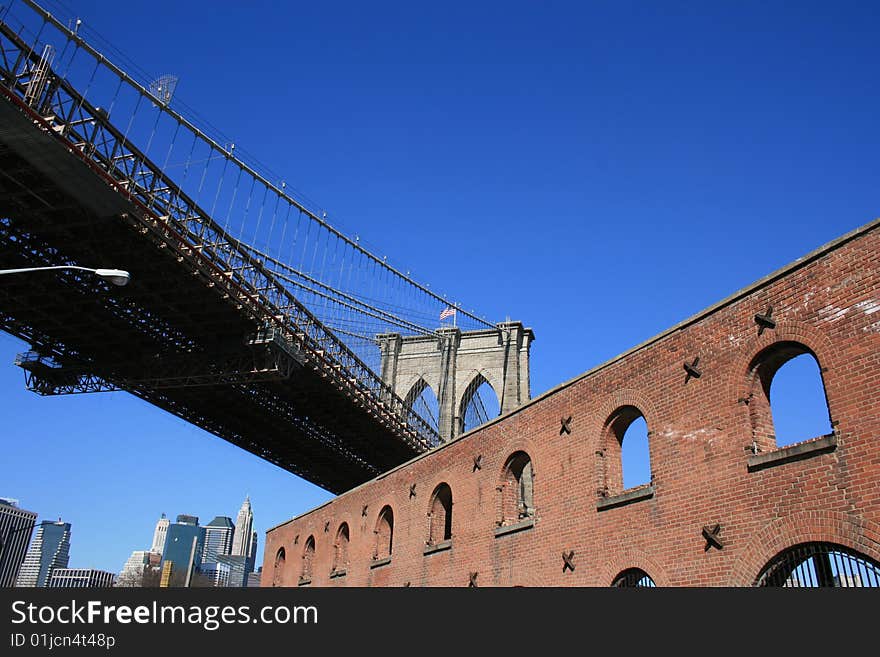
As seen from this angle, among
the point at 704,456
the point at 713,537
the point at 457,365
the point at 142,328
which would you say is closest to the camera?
the point at 713,537

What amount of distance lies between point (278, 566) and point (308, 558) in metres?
3.42

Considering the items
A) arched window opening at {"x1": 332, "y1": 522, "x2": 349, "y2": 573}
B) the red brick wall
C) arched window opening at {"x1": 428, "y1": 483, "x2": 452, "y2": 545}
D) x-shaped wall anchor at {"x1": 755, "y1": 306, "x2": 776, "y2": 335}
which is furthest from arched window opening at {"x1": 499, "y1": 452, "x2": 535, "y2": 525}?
arched window opening at {"x1": 332, "y1": 522, "x2": 349, "y2": 573}

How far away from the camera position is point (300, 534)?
28.6 m

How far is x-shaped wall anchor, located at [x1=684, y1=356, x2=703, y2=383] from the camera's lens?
11633mm

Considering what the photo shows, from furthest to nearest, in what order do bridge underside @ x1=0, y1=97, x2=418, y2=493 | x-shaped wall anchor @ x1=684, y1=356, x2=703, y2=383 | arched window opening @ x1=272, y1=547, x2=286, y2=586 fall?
arched window opening @ x1=272, y1=547, x2=286, y2=586 → bridge underside @ x1=0, y1=97, x2=418, y2=493 → x-shaped wall anchor @ x1=684, y1=356, x2=703, y2=383

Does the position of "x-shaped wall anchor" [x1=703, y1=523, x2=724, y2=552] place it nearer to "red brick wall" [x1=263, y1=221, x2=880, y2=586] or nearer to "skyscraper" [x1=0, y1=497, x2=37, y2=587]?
"red brick wall" [x1=263, y1=221, x2=880, y2=586]

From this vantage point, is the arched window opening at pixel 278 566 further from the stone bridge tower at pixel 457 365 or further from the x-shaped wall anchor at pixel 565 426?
the stone bridge tower at pixel 457 365

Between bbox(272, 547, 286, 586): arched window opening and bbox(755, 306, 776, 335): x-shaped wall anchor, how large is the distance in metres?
23.5

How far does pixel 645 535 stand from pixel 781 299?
4019 millimetres

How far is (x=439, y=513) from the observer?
19.5 m

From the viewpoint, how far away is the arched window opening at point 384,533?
72.0 feet

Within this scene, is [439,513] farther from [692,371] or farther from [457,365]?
[457,365]

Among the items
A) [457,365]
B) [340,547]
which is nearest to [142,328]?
[340,547]

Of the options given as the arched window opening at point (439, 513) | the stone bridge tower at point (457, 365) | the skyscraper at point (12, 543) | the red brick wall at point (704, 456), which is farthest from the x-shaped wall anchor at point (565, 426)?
the skyscraper at point (12, 543)
